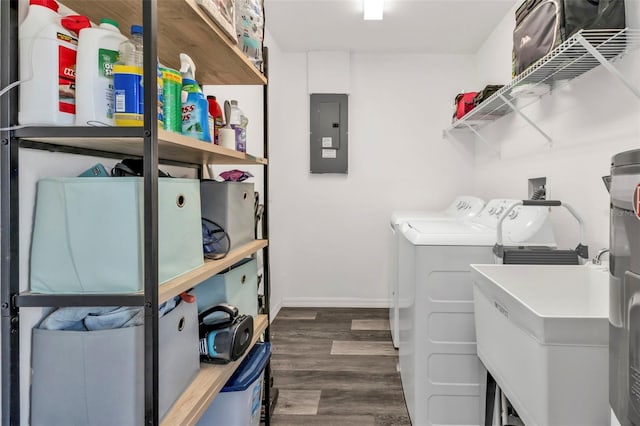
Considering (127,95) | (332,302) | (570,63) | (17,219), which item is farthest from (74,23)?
(332,302)

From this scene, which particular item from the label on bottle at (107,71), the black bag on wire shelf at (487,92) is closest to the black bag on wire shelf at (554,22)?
the black bag on wire shelf at (487,92)

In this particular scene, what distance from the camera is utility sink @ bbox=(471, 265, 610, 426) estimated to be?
911 millimetres

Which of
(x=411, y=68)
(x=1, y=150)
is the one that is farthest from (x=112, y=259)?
(x=411, y=68)

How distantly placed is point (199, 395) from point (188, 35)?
102 cm

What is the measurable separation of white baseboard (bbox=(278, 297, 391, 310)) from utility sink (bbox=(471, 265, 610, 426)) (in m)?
2.53

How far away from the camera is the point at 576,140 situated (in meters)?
1.94

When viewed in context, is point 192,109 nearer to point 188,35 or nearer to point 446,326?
point 188,35

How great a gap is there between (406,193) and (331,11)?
168 cm

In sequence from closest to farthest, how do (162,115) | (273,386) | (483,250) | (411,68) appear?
(162,115) → (483,250) → (273,386) → (411,68)

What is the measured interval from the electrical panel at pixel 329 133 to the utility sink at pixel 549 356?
8.37ft

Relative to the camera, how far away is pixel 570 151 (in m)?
1.99

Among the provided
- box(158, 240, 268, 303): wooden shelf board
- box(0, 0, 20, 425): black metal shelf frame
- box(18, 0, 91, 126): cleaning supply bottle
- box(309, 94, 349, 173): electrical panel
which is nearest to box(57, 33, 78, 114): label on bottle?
box(18, 0, 91, 126): cleaning supply bottle

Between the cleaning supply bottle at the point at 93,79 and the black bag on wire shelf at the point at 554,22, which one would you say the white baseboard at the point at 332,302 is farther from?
the cleaning supply bottle at the point at 93,79

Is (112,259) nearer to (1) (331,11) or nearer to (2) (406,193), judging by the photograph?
(1) (331,11)
